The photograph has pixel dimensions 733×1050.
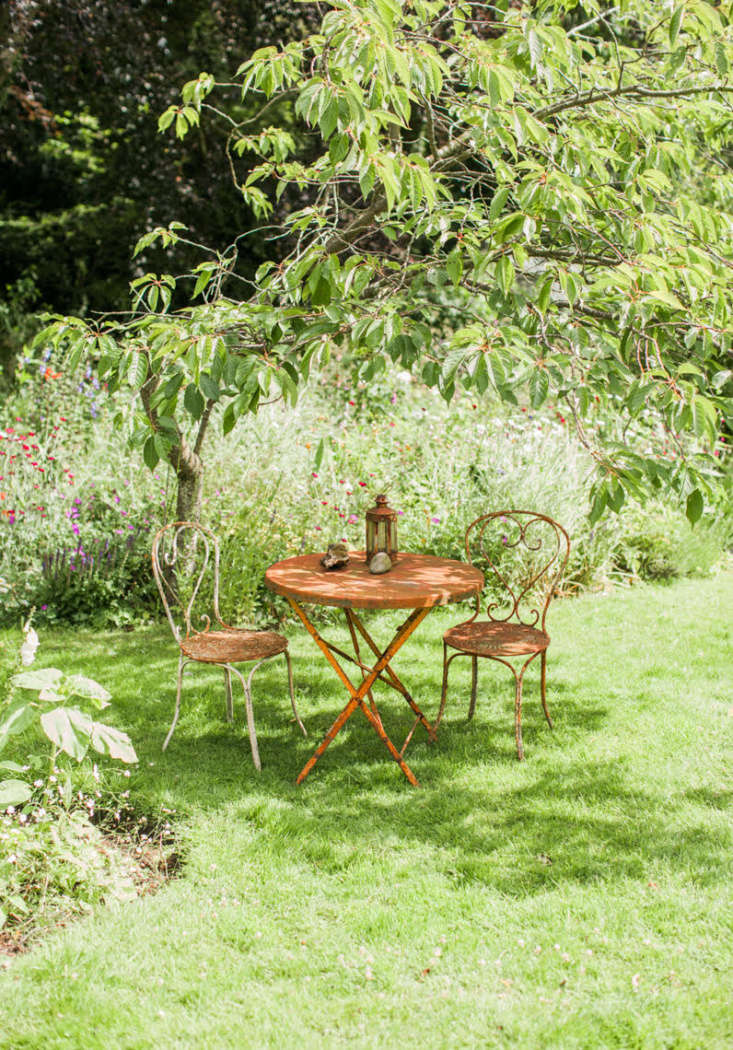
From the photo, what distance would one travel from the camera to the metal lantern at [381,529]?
3.91 meters

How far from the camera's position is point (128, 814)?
3328 mm

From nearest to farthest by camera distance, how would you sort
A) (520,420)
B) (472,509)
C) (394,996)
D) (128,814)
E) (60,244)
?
(394,996) < (128,814) < (472,509) < (520,420) < (60,244)

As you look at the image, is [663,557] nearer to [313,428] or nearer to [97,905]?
[313,428]

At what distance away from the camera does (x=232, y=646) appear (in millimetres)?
3854

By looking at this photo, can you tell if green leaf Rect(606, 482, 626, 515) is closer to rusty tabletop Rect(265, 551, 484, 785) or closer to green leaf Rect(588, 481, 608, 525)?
green leaf Rect(588, 481, 608, 525)

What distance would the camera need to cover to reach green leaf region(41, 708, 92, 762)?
2031 millimetres

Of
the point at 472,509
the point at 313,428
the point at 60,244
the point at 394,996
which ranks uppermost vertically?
the point at 60,244

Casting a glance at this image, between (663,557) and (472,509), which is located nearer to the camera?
(472,509)

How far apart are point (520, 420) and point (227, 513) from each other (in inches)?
106

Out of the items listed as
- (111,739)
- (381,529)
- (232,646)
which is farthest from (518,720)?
(111,739)

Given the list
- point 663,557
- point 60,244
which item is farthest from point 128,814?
point 60,244

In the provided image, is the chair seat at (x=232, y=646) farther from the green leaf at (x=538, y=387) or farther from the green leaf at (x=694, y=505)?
the green leaf at (x=694, y=505)

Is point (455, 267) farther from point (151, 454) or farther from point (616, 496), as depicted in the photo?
point (151, 454)

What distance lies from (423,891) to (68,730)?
137 centimetres
